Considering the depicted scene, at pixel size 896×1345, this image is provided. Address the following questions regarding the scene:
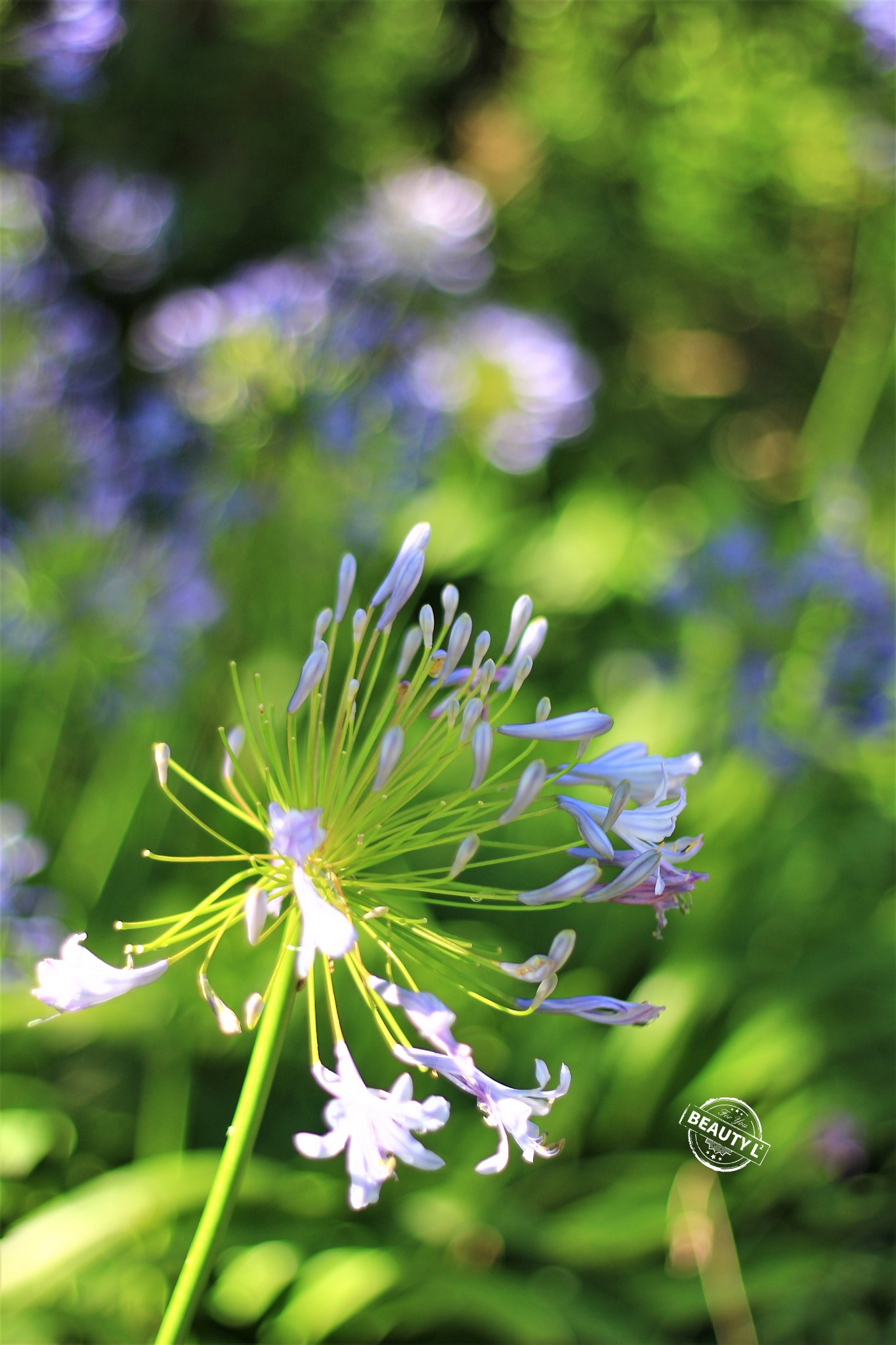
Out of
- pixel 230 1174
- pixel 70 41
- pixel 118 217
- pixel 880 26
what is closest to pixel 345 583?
pixel 230 1174

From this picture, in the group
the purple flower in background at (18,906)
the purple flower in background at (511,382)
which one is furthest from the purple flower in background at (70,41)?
the purple flower in background at (18,906)

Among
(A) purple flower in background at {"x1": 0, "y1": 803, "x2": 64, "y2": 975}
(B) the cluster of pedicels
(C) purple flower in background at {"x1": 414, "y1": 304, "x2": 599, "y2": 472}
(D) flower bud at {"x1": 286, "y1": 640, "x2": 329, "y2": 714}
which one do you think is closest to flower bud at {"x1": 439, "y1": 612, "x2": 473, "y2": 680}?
(B) the cluster of pedicels

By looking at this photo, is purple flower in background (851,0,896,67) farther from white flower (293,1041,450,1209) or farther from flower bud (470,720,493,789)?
white flower (293,1041,450,1209)

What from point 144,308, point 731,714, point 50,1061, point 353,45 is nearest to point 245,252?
point 144,308

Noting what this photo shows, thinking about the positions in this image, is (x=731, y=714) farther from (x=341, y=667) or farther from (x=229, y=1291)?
(x=229, y=1291)

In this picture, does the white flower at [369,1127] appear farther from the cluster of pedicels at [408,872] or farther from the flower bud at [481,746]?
the flower bud at [481,746]

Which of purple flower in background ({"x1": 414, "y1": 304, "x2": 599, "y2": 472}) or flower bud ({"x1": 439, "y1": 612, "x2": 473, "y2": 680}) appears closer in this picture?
flower bud ({"x1": 439, "y1": 612, "x2": 473, "y2": 680})

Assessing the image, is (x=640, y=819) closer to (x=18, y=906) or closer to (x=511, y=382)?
(x=18, y=906)
